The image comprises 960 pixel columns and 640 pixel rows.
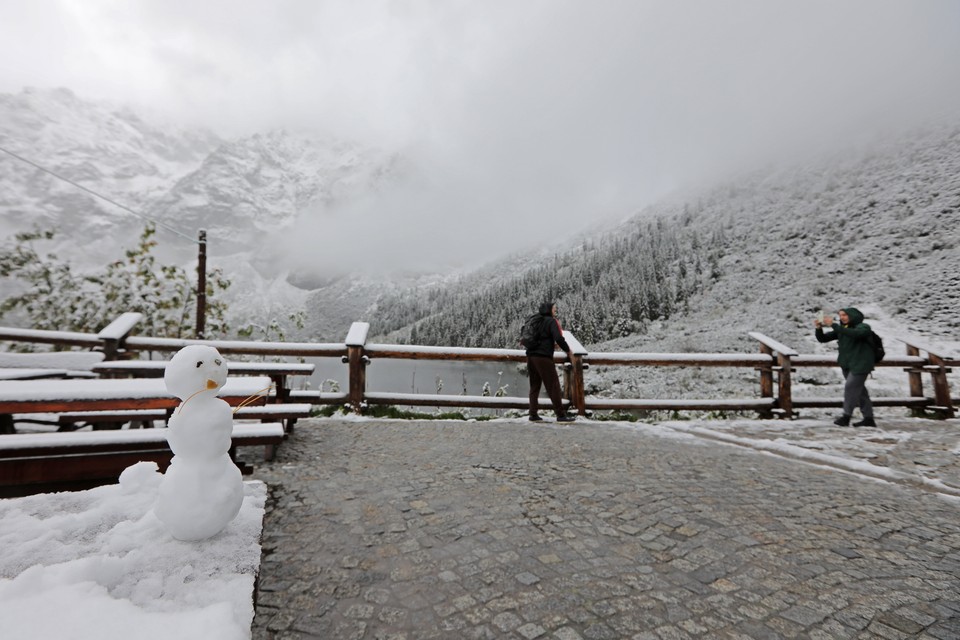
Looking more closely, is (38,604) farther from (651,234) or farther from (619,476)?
(651,234)

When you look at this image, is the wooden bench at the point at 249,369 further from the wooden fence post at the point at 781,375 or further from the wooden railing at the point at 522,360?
the wooden fence post at the point at 781,375

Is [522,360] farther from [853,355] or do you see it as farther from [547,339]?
[853,355]

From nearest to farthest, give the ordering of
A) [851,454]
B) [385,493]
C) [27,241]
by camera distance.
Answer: [385,493]
[851,454]
[27,241]

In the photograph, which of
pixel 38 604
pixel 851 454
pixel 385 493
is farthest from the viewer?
pixel 851 454

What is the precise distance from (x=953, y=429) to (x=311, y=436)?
9703 millimetres

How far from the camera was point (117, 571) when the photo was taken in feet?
5.03


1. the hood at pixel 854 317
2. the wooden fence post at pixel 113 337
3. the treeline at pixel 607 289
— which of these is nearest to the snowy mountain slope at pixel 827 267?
the treeline at pixel 607 289

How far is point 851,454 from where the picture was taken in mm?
5008

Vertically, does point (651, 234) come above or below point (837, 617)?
above

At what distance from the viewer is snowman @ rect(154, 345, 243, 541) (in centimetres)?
182

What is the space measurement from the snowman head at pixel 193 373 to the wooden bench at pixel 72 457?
1242 mm

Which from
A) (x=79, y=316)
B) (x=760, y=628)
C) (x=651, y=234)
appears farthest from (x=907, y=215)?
(x=79, y=316)

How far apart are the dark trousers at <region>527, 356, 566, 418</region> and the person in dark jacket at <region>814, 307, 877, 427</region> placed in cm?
414

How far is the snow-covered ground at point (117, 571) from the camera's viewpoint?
123cm
